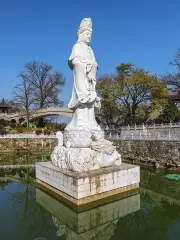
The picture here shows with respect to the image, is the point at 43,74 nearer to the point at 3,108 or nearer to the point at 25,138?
the point at 3,108

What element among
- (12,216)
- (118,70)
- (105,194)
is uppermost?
(118,70)

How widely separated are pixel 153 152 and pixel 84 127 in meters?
9.25

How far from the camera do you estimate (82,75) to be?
33.1ft

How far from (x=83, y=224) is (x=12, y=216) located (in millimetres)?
2518

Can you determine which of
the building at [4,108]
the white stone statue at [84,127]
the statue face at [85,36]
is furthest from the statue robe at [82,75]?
the building at [4,108]

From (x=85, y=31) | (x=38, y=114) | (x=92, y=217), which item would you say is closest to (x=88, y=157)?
(x=92, y=217)

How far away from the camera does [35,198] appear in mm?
10273

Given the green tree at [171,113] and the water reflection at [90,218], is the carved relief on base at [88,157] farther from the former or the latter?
the green tree at [171,113]

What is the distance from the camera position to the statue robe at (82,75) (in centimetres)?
997

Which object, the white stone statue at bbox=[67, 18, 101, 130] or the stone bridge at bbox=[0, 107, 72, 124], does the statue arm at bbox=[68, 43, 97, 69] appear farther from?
the stone bridge at bbox=[0, 107, 72, 124]

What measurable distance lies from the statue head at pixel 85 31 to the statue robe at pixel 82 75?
204 mm

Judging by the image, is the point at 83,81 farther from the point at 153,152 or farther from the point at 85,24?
the point at 153,152

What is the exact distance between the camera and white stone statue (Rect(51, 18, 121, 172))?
928 centimetres

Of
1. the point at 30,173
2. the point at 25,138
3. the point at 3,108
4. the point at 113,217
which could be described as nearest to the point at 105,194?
the point at 113,217
